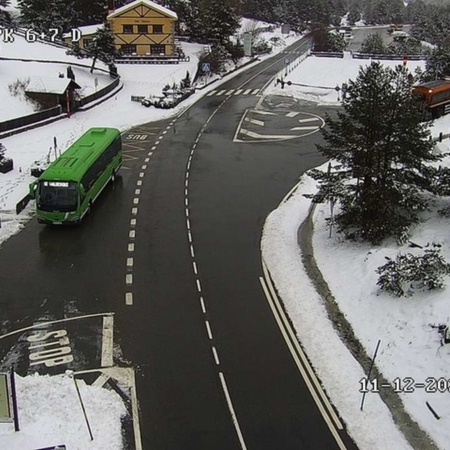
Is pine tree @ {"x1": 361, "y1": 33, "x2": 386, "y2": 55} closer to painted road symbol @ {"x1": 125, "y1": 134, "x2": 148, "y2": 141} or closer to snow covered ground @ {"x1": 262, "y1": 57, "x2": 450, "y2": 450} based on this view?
painted road symbol @ {"x1": 125, "y1": 134, "x2": 148, "y2": 141}

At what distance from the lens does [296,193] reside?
109ft

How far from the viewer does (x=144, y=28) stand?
261 ft

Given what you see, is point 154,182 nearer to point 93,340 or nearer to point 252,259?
point 252,259

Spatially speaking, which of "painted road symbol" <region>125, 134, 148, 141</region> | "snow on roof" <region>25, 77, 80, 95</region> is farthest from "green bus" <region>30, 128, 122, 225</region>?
"snow on roof" <region>25, 77, 80, 95</region>

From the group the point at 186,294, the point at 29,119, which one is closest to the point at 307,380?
the point at 186,294

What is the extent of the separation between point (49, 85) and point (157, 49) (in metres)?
32.8

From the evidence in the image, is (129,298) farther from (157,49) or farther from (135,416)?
(157,49)

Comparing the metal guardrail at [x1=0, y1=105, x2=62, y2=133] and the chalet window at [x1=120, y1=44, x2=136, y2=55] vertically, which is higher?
the chalet window at [x1=120, y1=44, x2=136, y2=55]

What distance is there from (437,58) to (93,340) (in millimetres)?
54431

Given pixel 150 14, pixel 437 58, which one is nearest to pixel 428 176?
pixel 437 58

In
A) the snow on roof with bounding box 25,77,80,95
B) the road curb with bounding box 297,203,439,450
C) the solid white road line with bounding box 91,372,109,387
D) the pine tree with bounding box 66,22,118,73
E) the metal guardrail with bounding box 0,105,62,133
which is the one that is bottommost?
the solid white road line with bounding box 91,372,109,387

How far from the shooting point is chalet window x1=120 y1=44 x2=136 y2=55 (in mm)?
79875

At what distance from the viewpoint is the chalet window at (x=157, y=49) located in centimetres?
8031

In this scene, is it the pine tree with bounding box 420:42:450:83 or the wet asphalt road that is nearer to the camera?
the wet asphalt road
